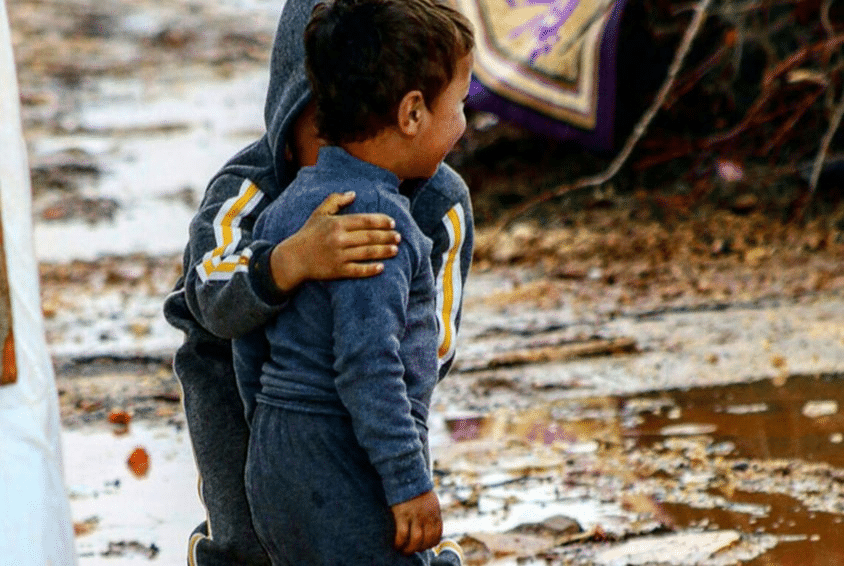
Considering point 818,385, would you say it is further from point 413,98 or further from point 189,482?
point 413,98

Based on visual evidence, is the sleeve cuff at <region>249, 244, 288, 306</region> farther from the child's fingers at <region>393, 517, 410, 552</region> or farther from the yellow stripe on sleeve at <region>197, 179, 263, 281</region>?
the child's fingers at <region>393, 517, 410, 552</region>

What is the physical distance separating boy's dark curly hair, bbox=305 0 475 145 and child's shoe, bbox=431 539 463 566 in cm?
74

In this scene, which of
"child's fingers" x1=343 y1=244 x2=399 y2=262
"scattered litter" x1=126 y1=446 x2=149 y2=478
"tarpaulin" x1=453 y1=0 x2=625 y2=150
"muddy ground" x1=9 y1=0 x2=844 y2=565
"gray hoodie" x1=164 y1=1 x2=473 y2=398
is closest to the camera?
"child's fingers" x1=343 y1=244 x2=399 y2=262

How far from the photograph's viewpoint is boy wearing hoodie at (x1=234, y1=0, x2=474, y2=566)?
6.93 ft

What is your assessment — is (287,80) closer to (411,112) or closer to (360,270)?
(411,112)

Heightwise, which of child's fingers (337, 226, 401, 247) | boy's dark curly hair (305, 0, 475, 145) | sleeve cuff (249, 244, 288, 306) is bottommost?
sleeve cuff (249, 244, 288, 306)

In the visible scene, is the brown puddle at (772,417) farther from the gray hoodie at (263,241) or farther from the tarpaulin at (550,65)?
the tarpaulin at (550,65)

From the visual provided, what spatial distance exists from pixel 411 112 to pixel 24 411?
3.15ft

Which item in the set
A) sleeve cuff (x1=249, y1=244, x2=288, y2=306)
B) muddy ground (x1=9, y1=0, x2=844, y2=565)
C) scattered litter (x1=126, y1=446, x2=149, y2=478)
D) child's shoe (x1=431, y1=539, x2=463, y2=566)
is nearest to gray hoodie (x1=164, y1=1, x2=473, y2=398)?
sleeve cuff (x1=249, y1=244, x2=288, y2=306)

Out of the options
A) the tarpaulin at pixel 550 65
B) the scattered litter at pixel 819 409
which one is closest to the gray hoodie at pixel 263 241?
the scattered litter at pixel 819 409

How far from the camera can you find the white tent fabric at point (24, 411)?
8.23 feet

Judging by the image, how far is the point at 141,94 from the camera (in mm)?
10891

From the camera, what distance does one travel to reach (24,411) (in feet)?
8.52

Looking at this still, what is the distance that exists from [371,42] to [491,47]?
4.48m
